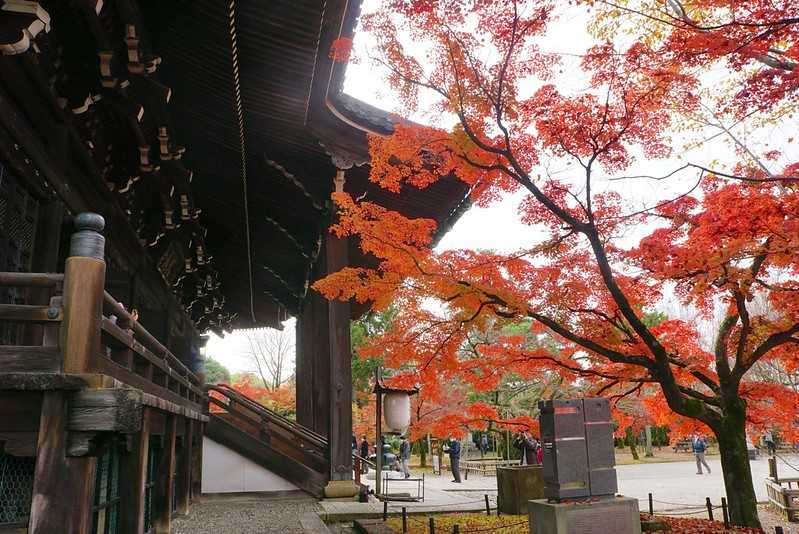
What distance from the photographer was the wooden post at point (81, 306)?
401cm

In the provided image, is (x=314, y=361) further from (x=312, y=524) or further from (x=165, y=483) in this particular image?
(x=165, y=483)

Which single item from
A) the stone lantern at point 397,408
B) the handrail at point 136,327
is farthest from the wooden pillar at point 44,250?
the stone lantern at point 397,408

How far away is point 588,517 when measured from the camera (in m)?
8.47

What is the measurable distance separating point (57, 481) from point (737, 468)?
34.0 ft

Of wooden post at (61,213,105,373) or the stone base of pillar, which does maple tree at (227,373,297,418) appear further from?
wooden post at (61,213,105,373)

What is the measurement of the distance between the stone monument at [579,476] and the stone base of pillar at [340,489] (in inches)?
181

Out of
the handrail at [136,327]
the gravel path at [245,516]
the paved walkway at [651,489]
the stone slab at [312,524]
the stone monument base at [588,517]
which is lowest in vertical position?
the paved walkway at [651,489]

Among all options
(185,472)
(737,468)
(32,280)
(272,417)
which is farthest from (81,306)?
(272,417)

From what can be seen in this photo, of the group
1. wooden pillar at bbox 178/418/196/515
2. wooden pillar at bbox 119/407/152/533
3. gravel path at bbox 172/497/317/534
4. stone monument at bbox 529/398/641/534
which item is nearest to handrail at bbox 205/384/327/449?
gravel path at bbox 172/497/317/534

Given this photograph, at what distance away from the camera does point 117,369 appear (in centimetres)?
508

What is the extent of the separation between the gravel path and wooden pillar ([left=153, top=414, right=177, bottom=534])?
0.69 meters

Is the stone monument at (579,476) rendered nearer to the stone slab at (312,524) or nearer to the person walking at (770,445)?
the stone slab at (312,524)

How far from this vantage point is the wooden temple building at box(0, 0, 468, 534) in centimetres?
399

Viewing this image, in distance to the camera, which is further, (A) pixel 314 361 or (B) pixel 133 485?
(A) pixel 314 361
